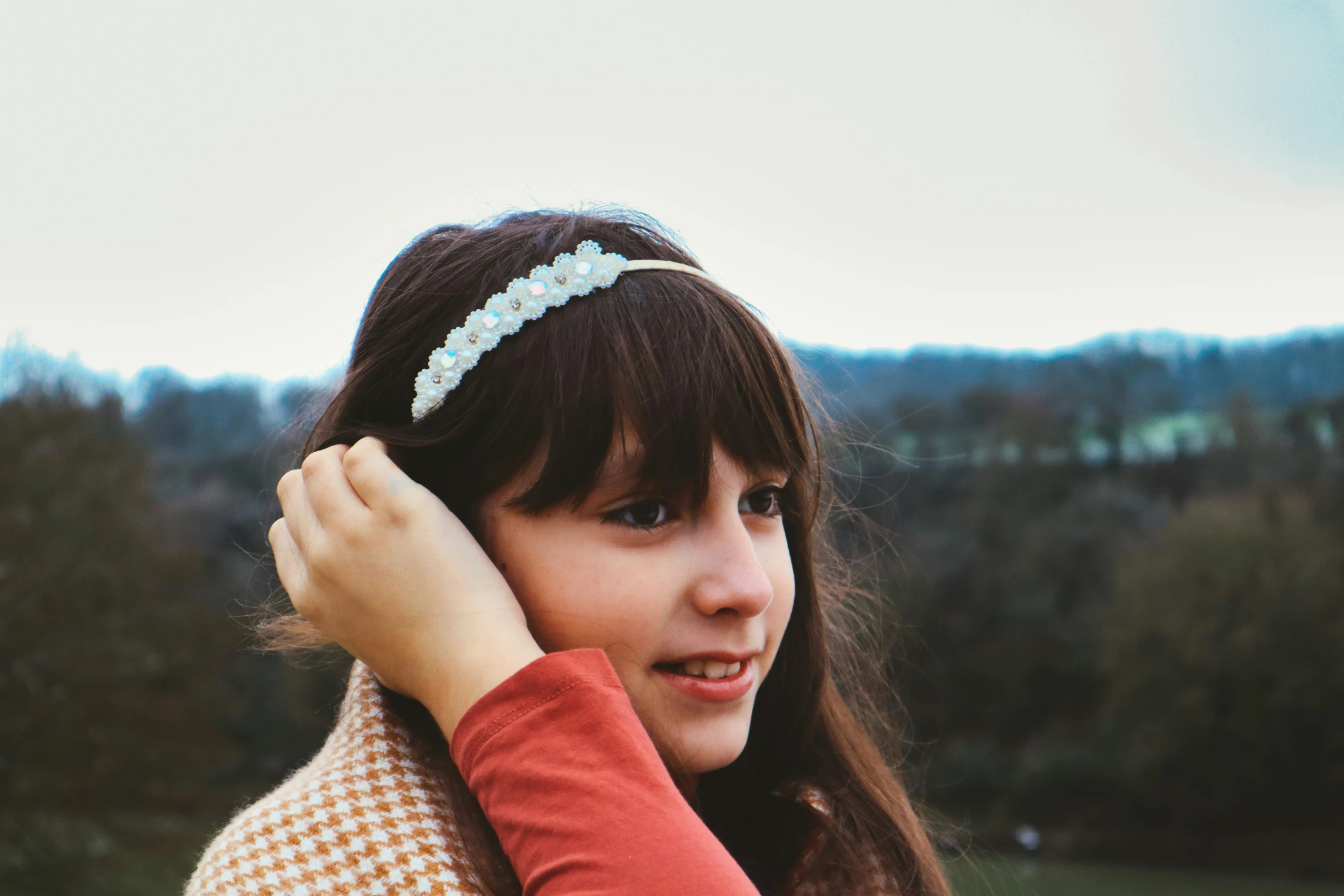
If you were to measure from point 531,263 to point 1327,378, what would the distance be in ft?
133

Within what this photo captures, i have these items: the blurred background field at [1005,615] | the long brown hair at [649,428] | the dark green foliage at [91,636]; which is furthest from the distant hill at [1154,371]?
the long brown hair at [649,428]

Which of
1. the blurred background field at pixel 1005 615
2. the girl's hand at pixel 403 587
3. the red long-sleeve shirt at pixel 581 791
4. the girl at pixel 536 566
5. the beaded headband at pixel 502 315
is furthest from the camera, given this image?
the blurred background field at pixel 1005 615

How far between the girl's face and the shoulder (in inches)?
11.6

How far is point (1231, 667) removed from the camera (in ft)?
102

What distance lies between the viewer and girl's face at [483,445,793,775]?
66.2 inches

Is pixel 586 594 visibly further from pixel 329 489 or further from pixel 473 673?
pixel 329 489

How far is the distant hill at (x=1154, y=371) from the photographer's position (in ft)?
117

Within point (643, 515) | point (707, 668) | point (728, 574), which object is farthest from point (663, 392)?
point (707, 668)

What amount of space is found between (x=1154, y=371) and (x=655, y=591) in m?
48.0

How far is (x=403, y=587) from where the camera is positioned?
5.25 ft

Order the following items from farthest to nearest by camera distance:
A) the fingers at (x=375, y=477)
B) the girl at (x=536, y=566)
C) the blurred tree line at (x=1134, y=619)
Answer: the blurred tree line at (x=1134, y=619)
the fingers at (x=375, y=477)
the girl at (x=536, y=566)

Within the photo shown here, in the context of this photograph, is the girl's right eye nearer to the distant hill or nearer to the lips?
the lips

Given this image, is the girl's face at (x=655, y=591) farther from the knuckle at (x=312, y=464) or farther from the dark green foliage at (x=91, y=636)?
the dark green foliage at (x=91, y=636)

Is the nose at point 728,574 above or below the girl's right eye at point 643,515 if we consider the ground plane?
below
